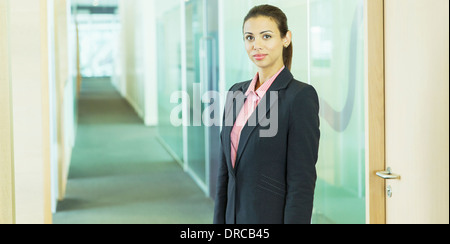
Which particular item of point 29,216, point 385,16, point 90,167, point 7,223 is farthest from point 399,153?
point 90,167

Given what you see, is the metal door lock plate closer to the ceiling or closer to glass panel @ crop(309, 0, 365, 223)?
glass panel @ crop(309, 0, 365, 223)

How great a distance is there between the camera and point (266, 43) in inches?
94.9

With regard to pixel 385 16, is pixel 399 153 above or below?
below

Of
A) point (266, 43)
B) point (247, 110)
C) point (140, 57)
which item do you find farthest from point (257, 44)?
point (140, 57)

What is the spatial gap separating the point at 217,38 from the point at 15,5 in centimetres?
265

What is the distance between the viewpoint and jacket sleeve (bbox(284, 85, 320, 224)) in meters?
2.24

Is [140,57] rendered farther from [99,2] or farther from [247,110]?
[247,110]

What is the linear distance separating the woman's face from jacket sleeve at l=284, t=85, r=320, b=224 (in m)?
0.22

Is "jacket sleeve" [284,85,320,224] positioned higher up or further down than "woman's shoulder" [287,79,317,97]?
further down

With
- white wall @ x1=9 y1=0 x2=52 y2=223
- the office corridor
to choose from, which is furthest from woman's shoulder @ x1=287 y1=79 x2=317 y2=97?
the office corridor

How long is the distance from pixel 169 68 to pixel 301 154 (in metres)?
7.35

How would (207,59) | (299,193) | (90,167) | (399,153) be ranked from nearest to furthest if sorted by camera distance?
(299,193) < (399,153) < (207,59) < (90,167)
